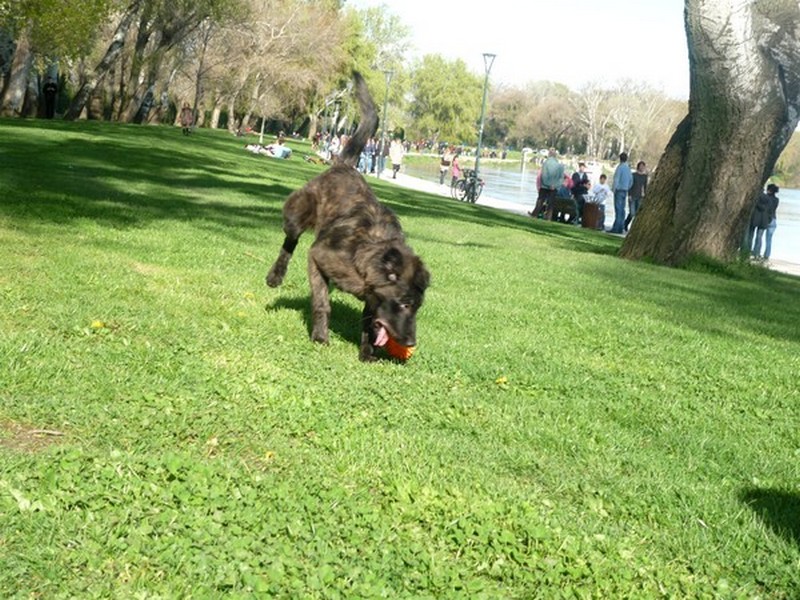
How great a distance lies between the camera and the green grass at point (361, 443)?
3.89m

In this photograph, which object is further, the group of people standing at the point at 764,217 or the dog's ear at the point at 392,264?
the group of people standing at the point at 764,217

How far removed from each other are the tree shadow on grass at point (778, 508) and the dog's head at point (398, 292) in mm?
2430

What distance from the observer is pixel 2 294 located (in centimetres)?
719

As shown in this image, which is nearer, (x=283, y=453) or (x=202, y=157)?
(x=283, y=453)

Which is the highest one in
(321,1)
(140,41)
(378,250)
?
(321,1)

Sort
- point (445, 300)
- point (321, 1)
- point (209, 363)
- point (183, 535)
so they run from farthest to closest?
point (321, 1) < point (445, 300) < point (209, 363) < point (183, 535)

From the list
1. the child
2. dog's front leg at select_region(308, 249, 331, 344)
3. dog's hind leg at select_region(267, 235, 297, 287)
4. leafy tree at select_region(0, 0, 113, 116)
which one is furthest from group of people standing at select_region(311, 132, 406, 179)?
dog's front leg at select_region(308, 249, 331, 344)

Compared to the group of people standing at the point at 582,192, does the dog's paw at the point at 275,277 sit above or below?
below

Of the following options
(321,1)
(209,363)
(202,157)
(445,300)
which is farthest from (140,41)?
(209,363)

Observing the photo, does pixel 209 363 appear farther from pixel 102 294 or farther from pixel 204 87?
pixel 204 87

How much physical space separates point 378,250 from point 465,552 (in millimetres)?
3124

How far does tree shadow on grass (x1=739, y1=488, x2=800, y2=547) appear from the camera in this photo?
15.5 ft

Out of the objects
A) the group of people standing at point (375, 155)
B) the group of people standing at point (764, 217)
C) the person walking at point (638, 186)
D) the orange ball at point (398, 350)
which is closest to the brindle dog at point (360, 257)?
the orange ball at point (398, 350)

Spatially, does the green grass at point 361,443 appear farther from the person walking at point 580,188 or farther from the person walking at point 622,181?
the person walking at point 580,188
